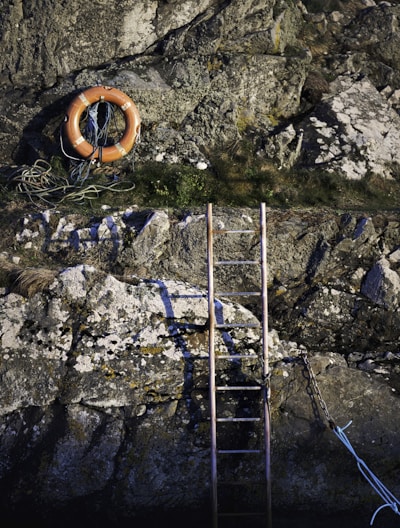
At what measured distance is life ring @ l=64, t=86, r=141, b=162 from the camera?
10.5m

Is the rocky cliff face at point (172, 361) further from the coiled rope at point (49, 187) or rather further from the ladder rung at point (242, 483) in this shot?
the coiled rope at point (49, 187)

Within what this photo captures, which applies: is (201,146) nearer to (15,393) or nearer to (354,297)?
(354,297)

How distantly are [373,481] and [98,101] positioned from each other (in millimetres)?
6178

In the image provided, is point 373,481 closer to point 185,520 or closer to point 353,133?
point 185,520

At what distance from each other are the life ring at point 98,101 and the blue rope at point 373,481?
16.3ft

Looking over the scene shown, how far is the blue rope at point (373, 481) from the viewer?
285 inches

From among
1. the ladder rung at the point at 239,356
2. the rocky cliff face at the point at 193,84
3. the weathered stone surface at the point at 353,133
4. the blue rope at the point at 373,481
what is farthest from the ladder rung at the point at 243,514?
the weathered stone surface at the point at 353,133

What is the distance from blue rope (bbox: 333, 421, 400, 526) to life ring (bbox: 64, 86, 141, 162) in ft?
16.3

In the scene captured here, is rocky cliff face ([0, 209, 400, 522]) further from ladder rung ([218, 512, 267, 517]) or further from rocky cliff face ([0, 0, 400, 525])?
ladder rung ([218, 512, 267, 517])

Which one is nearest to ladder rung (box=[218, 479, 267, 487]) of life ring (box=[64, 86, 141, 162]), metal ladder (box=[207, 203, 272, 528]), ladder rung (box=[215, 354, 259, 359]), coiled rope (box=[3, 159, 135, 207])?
metal ladder (box=[207, 203, 272, 528])

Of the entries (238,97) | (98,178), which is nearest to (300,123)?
(238,97)

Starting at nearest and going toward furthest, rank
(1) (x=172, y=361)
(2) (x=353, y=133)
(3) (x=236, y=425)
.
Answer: (3) (x=236, y=425), (1) (x=172, y=361), (2) (x=353, y=133)

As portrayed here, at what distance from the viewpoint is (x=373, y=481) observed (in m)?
7.43

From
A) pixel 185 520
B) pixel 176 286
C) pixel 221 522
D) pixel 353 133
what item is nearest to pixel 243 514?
pixel 221 522
